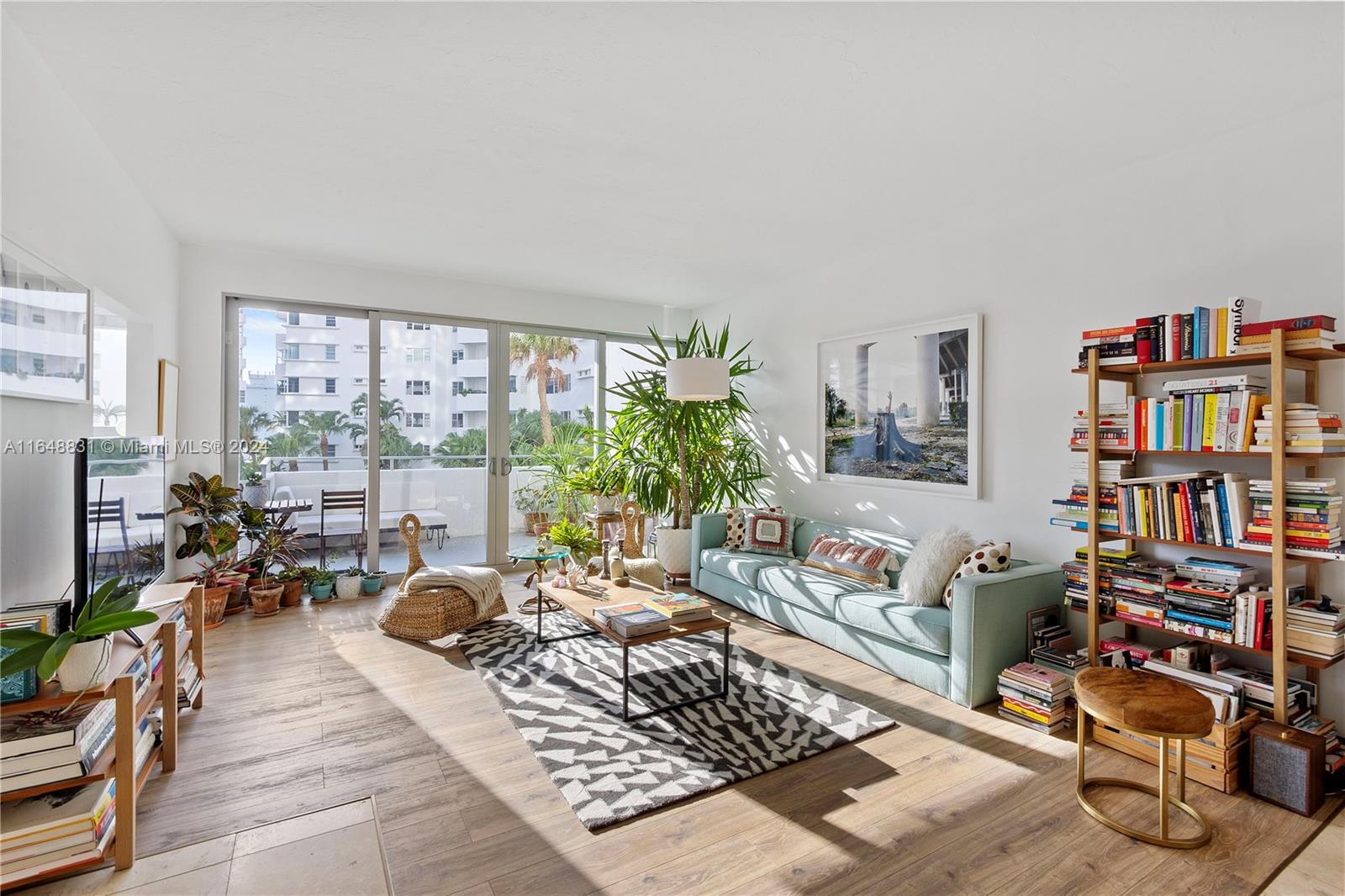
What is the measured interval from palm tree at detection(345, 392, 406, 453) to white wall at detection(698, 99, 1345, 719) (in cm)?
360

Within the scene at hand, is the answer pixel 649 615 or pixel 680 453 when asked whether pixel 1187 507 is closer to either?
pixel 649 615

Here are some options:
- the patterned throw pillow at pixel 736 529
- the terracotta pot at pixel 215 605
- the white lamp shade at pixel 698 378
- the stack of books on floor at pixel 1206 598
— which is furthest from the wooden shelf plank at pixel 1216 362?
the terracotta pot at pixel 215 605

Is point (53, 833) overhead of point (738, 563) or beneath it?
beneath

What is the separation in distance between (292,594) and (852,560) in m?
4.23

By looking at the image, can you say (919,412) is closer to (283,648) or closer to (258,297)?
(283,648)

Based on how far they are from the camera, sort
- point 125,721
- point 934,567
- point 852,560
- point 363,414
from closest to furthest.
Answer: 1. point 125,721
2. point 934,567
3. point 852,560
4. point 363,414

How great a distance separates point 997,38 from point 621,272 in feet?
11.6

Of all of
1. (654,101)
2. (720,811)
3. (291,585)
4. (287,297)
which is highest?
(654,101)

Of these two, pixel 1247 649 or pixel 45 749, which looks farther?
pixel 1247 649

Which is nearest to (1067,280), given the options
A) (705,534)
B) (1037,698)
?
(1037,698)

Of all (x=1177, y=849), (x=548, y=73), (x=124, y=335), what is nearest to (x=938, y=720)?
(x=1177, y=849)

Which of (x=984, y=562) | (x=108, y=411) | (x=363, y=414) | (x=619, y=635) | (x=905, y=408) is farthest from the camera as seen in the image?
(x=363, y=414)

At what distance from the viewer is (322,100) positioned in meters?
2.60

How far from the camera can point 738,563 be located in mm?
4672
